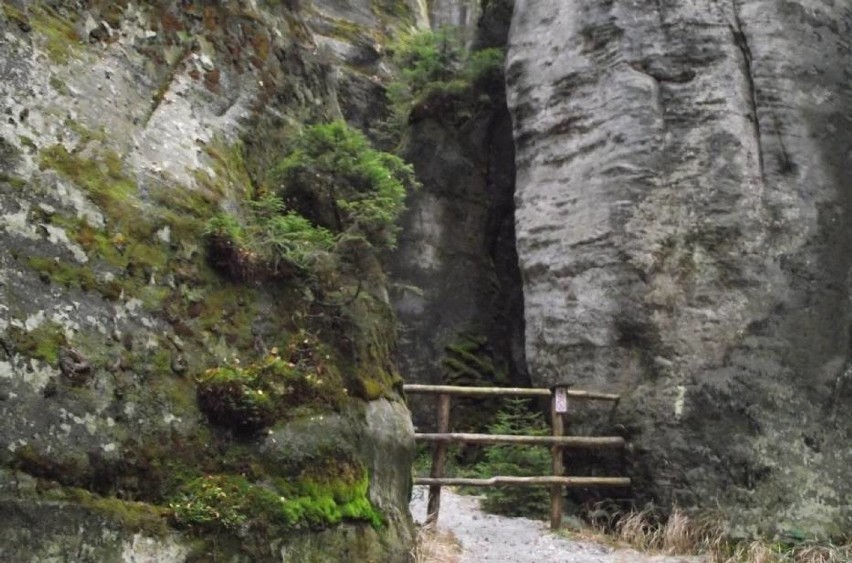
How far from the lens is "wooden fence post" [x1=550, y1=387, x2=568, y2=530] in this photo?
28.1ft

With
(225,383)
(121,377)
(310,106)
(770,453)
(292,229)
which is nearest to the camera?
(121,377)

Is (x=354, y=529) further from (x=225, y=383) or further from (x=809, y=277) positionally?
(x=809, y=277)

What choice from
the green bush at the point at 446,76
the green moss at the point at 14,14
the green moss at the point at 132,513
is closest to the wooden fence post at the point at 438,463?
the green moss at the point at 132,513

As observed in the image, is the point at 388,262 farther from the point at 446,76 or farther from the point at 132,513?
the point at 132,513

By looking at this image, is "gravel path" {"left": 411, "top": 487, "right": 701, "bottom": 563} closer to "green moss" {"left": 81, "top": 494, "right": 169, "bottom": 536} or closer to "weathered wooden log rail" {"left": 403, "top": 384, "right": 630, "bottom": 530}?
"weathered wooden log rail" {"left": 403, "top": 384, "right": 630, "bottom": 530}

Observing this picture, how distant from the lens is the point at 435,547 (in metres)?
7.02

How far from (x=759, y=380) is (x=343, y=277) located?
524 cm

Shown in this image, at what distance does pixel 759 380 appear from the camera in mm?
8836

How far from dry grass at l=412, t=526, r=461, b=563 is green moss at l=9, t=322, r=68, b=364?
2.92 meters

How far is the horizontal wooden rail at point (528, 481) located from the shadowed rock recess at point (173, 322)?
92.4 inches

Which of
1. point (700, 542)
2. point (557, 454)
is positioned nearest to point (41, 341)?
point (557, 454)

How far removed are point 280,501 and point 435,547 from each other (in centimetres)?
282

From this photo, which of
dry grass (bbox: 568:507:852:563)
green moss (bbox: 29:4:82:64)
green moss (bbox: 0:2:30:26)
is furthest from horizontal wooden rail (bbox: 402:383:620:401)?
green moss (bbox: 0:2:30:26)

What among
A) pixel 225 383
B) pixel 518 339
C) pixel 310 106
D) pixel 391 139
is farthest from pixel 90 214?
pixel 391 139
